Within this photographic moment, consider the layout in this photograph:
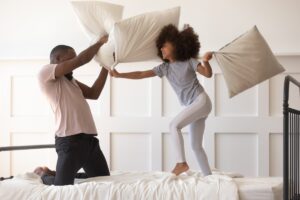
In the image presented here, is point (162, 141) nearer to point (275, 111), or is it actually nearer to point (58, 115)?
point (275, 111)

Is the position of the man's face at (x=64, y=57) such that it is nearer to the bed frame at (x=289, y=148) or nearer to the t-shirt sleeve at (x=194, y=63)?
the t-shirt sleeve at (x=194, y=63)

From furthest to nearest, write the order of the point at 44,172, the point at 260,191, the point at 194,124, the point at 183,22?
the point at 183,22, the point at 44,172, the point at 194,124, the point at 260,191

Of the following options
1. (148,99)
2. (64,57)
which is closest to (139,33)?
(64,57)

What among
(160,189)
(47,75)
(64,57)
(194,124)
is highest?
(64,57)

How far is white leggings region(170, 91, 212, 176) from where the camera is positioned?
208 cm

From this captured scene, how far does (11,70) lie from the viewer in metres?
3.16

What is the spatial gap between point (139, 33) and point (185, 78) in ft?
1.07

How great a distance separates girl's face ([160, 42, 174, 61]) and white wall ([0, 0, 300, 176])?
2.79ft

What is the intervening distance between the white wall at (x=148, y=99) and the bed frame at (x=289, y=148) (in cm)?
66

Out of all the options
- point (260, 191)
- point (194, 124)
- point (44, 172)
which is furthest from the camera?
point (44, 172)

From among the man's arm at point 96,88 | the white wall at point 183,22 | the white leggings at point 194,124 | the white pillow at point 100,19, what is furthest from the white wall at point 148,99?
the white pillow at point 100,19

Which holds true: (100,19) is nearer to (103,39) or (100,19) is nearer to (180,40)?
(103,39)

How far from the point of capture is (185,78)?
2.10 meters

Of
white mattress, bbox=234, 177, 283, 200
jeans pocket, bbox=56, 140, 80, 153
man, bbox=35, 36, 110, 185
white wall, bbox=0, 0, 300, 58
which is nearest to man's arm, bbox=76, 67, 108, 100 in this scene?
man, bbox=35, 36, 110, 185
